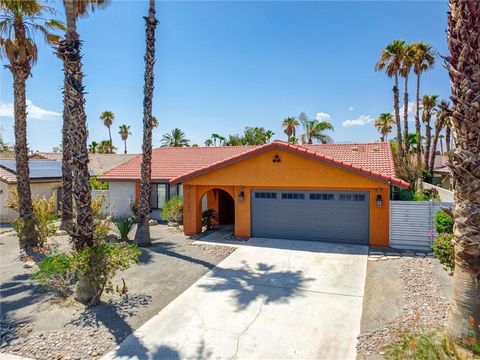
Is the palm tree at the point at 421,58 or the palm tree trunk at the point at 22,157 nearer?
the palm tree trunk at the point at 22,157

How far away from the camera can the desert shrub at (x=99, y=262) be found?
868 cm

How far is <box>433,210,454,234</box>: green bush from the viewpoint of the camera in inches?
475

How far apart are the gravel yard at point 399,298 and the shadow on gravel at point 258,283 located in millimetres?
2197

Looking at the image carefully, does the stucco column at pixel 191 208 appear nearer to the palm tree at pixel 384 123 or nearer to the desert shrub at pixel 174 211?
the desert shrub at pixel 174 211

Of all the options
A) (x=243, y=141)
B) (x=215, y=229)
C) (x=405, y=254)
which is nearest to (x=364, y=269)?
(x=405, y=254)

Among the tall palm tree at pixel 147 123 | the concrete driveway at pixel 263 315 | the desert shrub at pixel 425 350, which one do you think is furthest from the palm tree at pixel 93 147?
the desert shrub at pixel 425 350

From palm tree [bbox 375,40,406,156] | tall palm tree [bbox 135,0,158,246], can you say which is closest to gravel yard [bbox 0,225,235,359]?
tall palm tree [bbox 135,0,158,246]

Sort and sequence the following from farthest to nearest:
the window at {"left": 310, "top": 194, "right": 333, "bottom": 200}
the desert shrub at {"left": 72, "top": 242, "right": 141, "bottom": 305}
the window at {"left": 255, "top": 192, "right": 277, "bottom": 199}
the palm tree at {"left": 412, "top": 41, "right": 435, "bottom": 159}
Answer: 1. the palm tree at {"left": 412, "top": 41, "right": 435, "bottom": 159}
2. the window at {"left": 255, "top": 192, "right": 277, "bottom": 199}
3. the window at {"left": 310, "top": 194, "right": 333, "bottom": 200}
4. the desert shrub at {"left": 72, "top": 242, "right": 141, "bottom": 305}

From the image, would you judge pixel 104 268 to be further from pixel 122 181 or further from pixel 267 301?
pixel 122 181

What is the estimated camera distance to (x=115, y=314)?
845cm

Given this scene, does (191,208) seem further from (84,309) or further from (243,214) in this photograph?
(84,309)

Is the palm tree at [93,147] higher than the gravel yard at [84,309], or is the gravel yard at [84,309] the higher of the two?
the palm tree at [93,147]

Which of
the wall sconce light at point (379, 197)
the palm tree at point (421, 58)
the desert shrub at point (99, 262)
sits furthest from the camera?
the palm tree at point (421, 58)

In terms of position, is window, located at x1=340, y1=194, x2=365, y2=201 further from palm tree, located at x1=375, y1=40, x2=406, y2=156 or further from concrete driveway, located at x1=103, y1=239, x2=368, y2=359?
palm tree, located at x1=375, y1=40, x2=406, y2=156
